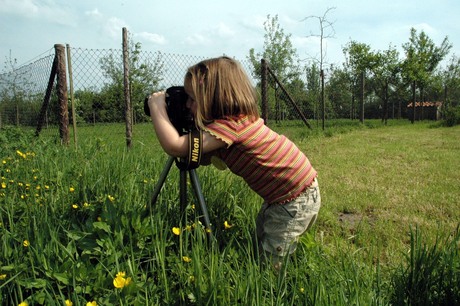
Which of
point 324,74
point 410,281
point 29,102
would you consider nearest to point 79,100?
point 29,102

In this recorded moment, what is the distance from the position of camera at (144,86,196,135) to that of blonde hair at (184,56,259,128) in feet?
0.16

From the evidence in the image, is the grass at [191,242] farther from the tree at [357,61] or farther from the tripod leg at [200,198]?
the tree at [357,61]

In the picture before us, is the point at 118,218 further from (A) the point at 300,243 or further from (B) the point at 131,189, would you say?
(A) the point at 300,243

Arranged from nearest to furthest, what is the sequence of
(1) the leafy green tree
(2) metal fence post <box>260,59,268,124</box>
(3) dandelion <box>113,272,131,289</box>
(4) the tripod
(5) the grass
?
(3) dandelion <box>113,272,131,289</box>, (5) the grass, (4) the tripod, (2) metal fence post <box>260,59,268,124</box>, (1) the leafy green tree

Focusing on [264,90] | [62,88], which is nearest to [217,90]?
[62,88]

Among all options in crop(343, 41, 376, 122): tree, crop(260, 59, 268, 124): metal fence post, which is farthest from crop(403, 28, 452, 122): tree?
crop(260, 59, 268, 124): metal fence post

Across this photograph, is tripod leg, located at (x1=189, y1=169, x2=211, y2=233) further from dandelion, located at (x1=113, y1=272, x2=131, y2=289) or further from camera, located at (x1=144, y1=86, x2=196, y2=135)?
dandelion, located at (x1=113, y1=272, x2=131, y2=289)

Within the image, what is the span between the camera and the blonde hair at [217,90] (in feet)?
6.04

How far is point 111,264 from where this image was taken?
160cm

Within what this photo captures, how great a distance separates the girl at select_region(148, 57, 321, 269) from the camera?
70.9 inches

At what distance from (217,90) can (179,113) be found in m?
0.22

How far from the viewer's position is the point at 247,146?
1.90 meters

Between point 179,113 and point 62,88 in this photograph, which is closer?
point 179,113

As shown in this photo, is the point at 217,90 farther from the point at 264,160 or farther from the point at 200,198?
the point at 200,198
